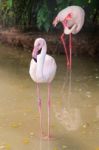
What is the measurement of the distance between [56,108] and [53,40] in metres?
3.07

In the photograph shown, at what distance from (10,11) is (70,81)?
3121mm

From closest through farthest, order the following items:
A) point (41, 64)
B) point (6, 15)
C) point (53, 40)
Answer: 1. point (41, 64)
2. point (53, 40)
3. point (6, 15)

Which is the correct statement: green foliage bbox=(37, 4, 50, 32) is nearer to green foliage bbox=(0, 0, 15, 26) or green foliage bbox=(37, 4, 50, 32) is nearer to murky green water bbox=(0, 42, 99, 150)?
murky green water bbox=(0, 42, 99, 150)

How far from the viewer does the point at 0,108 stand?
6.20 meters

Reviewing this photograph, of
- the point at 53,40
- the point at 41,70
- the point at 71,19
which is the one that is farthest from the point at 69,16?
the point at 41,70

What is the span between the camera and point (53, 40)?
912 cm

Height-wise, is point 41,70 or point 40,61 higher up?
point 40,61

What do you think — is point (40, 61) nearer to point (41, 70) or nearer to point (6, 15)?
point (41, 70)

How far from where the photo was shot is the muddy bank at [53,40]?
8.96m

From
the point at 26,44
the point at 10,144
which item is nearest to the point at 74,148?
the point at 10,144

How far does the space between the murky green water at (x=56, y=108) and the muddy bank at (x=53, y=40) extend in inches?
13.3

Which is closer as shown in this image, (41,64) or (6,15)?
(41,64)

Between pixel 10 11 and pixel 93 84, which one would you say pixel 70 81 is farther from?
pixel 10 11

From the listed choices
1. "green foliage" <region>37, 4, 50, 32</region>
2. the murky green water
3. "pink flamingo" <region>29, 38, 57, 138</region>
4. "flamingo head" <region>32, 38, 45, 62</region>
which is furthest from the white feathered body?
"green foliage" <region>37, 4, 50, 32</region>
